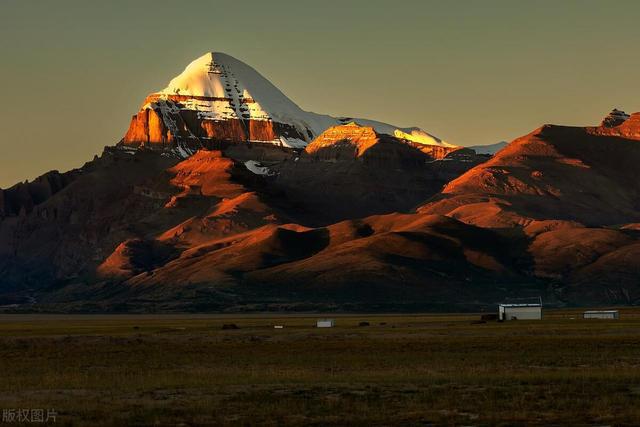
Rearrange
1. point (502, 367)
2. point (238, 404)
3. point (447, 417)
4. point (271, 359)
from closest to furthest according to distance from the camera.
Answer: point (447, 417)
point (238, 404)
point (502, 367)
point (271, 359)

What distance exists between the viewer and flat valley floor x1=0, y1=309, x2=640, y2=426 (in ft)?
221

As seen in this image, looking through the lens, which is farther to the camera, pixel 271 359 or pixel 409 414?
pixel 271 359

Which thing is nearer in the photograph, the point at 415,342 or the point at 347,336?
the point at 415,342

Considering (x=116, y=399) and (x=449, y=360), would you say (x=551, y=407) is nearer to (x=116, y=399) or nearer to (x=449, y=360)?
(x=116, y=399)

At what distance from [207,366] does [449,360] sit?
18.7 meters

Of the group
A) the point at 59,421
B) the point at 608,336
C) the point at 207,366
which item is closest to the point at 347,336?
the point at 608,336

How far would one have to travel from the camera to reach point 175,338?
542 feet

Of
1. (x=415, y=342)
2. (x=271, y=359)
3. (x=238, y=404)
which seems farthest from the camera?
(x=415, y=342)

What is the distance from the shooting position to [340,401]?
74.1 m

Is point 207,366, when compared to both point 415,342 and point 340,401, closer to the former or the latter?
point 340,401

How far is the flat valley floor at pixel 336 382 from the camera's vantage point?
67375mm

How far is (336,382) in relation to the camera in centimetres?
8662

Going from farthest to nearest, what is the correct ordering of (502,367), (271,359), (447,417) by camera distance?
(271,359), (502,367), (447,417)

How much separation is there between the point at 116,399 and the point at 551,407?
2467 centimetres
